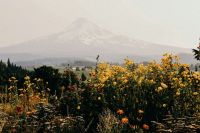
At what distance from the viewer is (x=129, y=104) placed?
30.4 ft

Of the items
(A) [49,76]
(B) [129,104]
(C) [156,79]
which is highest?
(C) [156,79]

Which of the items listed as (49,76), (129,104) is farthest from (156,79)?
(49,76)

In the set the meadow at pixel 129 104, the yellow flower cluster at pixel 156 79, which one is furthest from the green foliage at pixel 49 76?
the yellow flower cluster at pixel 156 79

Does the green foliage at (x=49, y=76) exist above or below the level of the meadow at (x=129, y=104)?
below

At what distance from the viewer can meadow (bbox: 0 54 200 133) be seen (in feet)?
27.7

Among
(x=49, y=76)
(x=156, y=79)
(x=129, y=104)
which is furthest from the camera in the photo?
(x=49, y=76)

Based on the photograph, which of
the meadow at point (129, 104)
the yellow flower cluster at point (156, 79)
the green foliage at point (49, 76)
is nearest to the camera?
the meadow at point (129, 104)

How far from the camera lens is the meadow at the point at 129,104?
844 centimetres

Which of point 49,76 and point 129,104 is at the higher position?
point 129,104

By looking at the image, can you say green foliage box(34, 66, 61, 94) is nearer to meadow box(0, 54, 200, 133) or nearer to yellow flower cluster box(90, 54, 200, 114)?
meadow box(0, 54, 200, 133)

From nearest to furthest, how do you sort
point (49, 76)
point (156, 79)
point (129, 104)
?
1. point (129, 104)
2. point (156, 79)
3. point (49, 76)

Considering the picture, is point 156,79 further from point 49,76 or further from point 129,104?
point 49,76

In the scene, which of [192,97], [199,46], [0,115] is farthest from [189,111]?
[0,115]

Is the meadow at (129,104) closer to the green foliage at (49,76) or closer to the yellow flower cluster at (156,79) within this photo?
the yellow flower cluster at (156,79)
